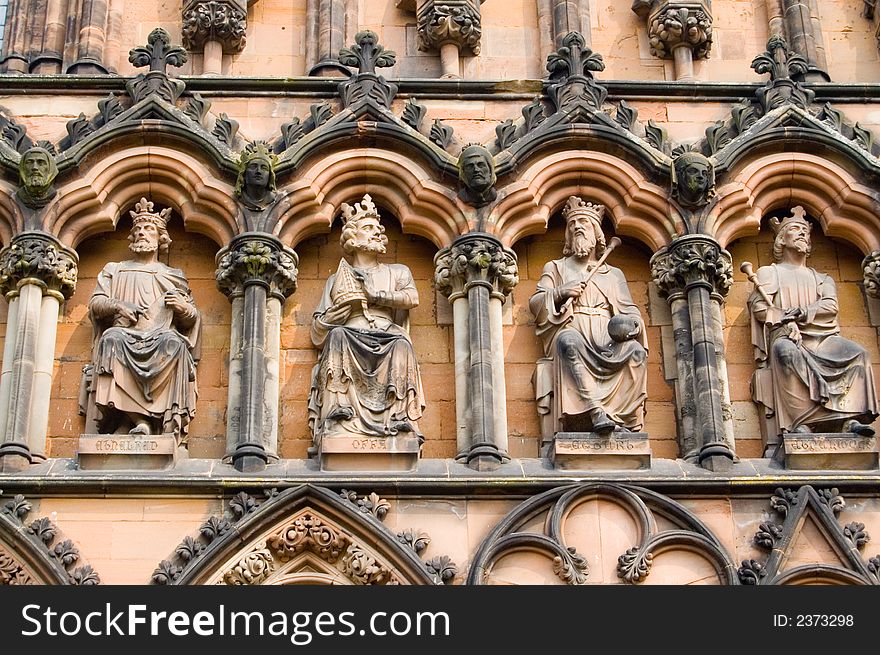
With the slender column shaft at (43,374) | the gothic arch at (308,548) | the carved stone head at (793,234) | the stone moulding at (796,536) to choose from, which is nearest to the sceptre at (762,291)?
the carved stone head at (793,234)

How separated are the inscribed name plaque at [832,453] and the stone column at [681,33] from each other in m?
4.01

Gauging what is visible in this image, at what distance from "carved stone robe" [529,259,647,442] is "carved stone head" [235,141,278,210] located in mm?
2229

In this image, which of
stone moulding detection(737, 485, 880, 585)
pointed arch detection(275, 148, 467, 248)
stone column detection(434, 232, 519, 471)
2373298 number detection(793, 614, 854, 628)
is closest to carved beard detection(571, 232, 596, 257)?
stone column detection(434, 232, 519, 471)

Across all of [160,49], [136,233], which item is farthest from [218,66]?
[136,233]

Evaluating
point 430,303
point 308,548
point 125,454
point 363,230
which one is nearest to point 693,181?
point 430,303

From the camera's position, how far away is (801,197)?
17.2 meters

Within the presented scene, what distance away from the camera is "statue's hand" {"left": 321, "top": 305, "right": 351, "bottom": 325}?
16141mm

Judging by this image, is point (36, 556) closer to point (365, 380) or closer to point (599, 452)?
point (365, 380)

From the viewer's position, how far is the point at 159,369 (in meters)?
15.7

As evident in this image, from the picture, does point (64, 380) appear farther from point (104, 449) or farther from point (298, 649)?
point (298, 649)

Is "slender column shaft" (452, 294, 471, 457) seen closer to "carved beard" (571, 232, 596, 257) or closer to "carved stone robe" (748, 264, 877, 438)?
"carved beard" (571, 232, 596, 257)

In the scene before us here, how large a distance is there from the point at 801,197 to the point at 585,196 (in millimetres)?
1746

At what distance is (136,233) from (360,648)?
4.21 metres

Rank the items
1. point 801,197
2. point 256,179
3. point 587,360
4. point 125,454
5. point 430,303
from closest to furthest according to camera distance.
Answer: point 125,454
point 587,360
point 256,179
point 430,303
point 801,197
